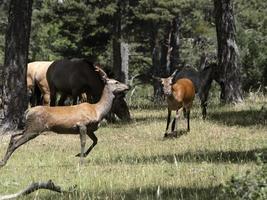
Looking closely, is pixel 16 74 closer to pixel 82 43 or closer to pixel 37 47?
pixel 82 43

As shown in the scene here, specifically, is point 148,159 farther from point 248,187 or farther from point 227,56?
point 227,56

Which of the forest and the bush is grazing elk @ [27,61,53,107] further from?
the bush

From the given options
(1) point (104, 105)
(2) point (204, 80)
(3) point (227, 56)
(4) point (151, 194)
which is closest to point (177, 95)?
(2) point (204, 80)

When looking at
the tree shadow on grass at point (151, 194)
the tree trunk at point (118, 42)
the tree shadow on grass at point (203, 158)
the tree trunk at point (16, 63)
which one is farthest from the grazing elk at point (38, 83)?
the tree shadow on grass at point (151, 194)

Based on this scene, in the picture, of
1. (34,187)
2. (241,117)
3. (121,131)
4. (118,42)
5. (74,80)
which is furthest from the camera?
(118,42)

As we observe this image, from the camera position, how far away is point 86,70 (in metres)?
18.5

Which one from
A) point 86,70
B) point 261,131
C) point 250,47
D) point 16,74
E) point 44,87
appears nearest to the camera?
point 261,131

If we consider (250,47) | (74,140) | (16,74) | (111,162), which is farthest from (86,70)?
(250,47)

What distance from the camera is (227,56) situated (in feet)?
69.2

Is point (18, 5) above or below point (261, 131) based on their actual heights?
above

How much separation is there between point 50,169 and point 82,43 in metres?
27.1

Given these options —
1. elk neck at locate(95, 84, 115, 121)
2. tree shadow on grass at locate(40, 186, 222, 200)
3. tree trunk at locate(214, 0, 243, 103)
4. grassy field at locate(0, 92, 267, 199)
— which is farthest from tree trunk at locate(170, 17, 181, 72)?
tree shadow on grass at locate(40, 186, 222, 200)

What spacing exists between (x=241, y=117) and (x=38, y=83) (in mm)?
6506

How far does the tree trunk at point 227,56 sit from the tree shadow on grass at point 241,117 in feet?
7.24
